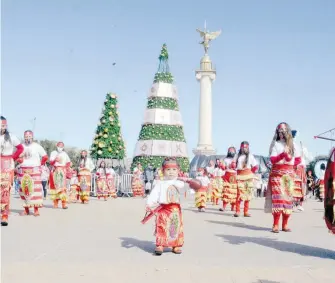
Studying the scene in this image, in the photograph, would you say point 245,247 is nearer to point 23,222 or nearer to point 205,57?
point 23,222

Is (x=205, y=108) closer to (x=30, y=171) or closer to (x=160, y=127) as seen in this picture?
(x=160, y=127)

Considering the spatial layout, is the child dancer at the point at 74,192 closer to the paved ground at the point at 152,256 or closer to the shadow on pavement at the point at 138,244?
the paved ground at the point at 152,256

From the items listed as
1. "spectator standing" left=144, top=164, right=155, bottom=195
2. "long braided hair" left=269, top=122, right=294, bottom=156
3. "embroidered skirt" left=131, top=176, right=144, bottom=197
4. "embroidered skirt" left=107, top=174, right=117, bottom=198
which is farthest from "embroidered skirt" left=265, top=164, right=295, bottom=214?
"spectator standing" left=144, top=164, right=155, bottom=195

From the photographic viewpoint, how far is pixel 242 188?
1288 centimetres

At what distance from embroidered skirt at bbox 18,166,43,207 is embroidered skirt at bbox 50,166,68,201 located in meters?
2.76

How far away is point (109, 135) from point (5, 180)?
19992 millimetres

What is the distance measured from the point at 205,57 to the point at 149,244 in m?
55.0

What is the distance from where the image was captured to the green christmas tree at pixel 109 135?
29.9 m

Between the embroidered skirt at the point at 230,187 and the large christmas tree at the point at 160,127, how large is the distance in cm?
1899

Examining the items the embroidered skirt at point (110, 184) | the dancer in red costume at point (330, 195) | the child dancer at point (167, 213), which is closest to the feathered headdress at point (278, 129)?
the dancer in red costume at point (330, 195)

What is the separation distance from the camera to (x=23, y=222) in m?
10.4

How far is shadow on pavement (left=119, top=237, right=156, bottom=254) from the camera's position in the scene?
23.2 feet

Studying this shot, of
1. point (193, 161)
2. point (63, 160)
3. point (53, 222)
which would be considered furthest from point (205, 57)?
point (53, 222)

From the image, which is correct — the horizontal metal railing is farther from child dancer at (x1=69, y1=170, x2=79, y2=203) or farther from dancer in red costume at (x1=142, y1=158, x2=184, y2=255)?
dancer in red costume at (x1=142, y1=158, x2=184, y2=255)
